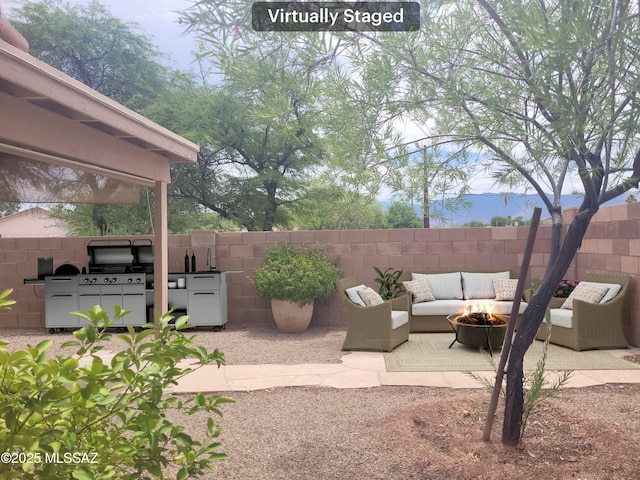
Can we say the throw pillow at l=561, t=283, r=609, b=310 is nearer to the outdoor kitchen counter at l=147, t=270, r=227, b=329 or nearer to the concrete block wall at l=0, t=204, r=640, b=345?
the concrete block wall at l=0, t=204, r=640, b=345

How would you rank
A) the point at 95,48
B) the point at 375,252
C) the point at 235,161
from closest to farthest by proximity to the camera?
the point at 375,252
the point at 235,161
the point at 95,48

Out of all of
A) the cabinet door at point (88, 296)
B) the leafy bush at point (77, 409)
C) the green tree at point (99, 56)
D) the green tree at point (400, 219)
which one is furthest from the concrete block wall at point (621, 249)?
the green tree at point (400, 219)

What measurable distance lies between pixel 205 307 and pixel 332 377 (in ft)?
11.6

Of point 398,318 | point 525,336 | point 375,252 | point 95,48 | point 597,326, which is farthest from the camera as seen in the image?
point 95,48

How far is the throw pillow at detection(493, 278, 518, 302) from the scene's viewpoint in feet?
25.3

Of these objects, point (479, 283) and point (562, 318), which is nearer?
point (562, 318)

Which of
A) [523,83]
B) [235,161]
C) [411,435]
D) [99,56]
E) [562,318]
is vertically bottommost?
[411,435]

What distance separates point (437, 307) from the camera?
Answer: 750cm

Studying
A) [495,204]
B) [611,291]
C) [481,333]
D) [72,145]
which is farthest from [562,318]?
[72,145]

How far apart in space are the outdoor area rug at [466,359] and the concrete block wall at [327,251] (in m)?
1.92

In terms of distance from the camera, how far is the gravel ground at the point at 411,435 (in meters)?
3.04

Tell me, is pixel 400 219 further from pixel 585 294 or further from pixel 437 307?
pixel 585 294

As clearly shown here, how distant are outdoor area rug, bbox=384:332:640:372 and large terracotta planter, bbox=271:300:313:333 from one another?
5.54 ft

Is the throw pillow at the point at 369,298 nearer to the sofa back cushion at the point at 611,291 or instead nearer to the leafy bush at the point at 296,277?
the leafy bush at the point at 296,277
